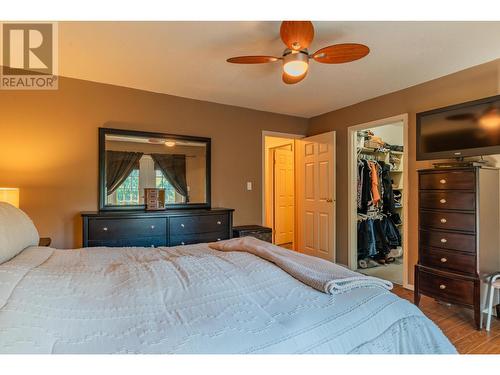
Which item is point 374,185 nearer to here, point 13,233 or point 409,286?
point 409,286

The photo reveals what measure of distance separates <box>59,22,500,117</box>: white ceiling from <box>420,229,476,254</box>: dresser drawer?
5.15 ft

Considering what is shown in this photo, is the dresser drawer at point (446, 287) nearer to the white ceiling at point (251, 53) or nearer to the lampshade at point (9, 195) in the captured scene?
the white ceiling at point (251, 53)

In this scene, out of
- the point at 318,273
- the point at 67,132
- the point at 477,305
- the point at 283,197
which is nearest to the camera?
the point at 318,273

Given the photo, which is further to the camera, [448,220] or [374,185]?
[374,185]

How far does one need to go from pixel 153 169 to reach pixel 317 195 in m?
2.43

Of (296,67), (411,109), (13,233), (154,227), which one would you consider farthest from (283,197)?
(13,233)

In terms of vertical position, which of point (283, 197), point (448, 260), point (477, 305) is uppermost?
point (283, 197)

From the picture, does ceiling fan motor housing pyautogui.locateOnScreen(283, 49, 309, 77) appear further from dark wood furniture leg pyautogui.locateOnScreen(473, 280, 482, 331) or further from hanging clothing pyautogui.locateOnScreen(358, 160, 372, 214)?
hanging clothing pyautogui.locateOnScreen(358, 160, 372, 214)

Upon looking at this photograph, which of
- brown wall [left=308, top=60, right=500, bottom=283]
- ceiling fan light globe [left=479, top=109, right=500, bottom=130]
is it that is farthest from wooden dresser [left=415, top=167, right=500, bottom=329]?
brown wall [left=308, top=60, right=500, bottom=283]

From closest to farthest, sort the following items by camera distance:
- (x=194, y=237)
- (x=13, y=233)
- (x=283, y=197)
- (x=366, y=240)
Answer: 1. (x=13, y=233)
2. (x=194, y=237)
3. (x=366, y=240)
4. (x=283, y=197)

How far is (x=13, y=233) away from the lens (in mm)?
1359

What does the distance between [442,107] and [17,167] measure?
434 cm

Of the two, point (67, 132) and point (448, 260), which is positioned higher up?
point (67, 132)

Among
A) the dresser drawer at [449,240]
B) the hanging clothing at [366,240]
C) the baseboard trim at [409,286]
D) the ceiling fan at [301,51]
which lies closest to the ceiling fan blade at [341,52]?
the ceiling fan at [301,51]
